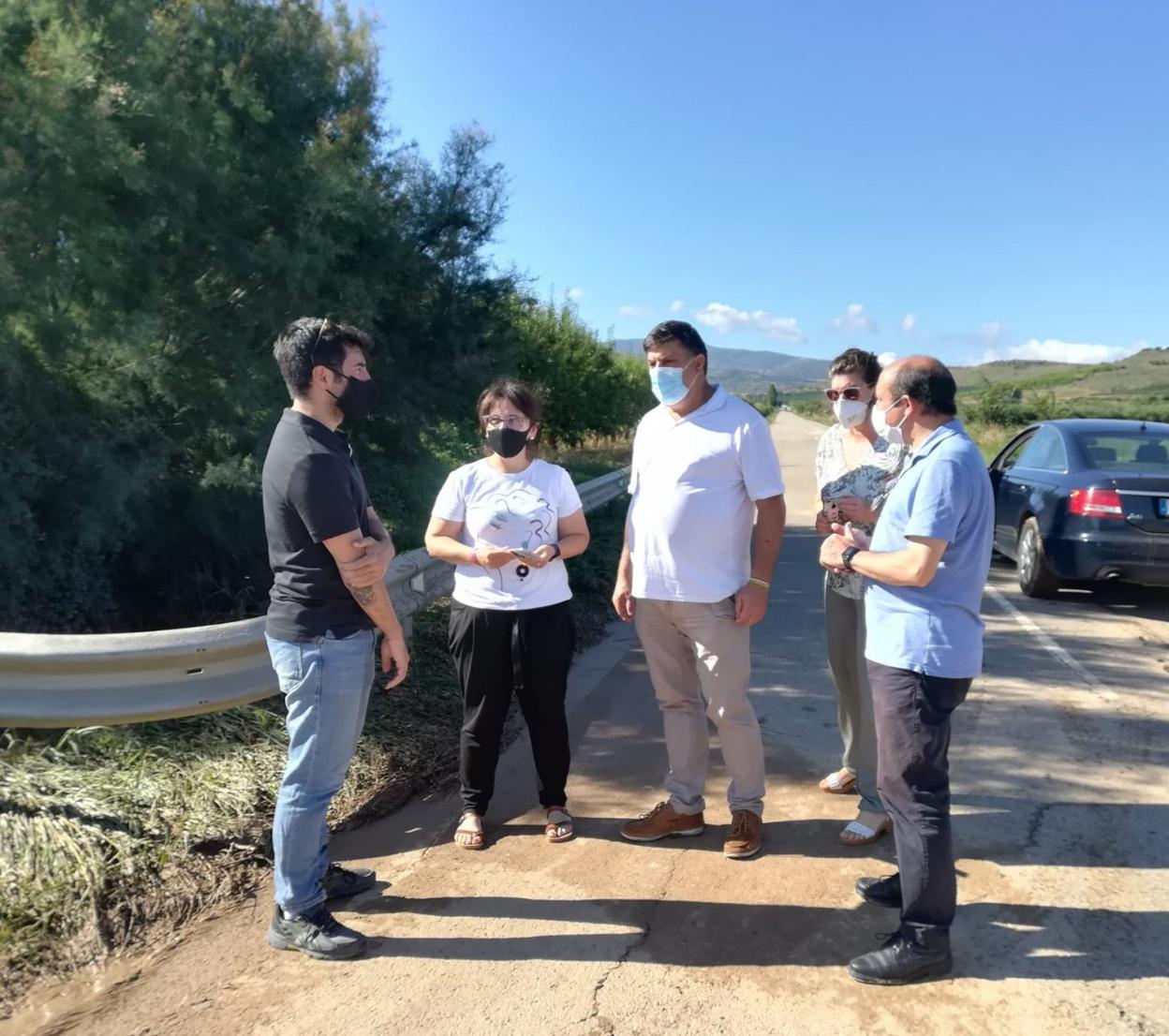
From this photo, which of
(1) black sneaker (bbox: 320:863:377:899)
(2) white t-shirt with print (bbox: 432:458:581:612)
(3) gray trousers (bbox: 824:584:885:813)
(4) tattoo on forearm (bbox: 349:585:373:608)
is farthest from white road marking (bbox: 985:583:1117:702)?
(4) tattoo on forearm (bbox: 349:585:373:608)

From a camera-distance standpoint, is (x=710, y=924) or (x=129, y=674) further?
(x=129, y=674)

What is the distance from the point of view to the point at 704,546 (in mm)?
3723

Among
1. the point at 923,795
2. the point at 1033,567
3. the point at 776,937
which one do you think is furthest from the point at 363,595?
the point at 1033,567

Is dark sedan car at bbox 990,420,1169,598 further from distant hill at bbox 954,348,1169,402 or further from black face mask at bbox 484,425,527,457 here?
distant hill at bbox 954,348,1169,402

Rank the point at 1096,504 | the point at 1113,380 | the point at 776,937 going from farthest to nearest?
the point at 1113,380 → the point at 1096,504 → the point at 776,937

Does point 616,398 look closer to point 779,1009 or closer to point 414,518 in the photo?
point 414,518

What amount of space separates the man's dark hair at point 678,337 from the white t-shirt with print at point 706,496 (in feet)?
0.62

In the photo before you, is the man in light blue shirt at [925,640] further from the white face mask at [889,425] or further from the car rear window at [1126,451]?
the car rear window at [1126,451]

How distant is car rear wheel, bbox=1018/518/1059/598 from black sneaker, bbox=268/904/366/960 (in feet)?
23.5

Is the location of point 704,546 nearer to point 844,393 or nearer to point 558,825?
point 844,393

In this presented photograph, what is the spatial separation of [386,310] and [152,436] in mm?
2797

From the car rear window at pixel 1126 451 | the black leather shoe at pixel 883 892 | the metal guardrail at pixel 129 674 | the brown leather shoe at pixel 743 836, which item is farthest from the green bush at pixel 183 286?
the car rear window at pixel 1126 451

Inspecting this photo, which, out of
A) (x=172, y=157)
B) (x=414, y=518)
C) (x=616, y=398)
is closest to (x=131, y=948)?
(x=172, y=157)

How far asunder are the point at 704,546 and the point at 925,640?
1024 millimetres
